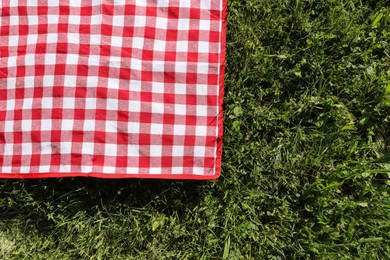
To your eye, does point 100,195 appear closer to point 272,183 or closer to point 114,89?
point 114,89

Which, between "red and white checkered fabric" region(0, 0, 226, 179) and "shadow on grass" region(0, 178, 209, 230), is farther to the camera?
"shadow on grass" region(0, 178, 209, 230)

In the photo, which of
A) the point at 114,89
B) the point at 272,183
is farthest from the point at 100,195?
the point at 272,183

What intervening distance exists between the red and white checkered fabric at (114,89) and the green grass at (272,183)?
0.78 feet

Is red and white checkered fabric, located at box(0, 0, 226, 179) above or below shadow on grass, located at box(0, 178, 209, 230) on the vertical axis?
above

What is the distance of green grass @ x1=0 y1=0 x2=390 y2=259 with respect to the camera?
5.56 ft

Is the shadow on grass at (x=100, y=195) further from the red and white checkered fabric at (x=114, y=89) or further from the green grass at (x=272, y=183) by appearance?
the red and white checkered fabric at (x=114, y=89)

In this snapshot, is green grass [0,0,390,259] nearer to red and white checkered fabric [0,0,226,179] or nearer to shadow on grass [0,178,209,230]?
shadow on grass [0,178,209,230]

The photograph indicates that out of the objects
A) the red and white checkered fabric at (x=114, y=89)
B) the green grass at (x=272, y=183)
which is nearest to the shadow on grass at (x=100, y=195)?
the green grass at (x=272, y=183)

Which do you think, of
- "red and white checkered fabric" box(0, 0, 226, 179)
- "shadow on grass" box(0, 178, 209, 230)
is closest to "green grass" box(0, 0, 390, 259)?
"shadow on grass" box(0, 178, 209, 230)

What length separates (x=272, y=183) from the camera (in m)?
1.71

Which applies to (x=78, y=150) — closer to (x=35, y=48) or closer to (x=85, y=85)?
(x=85, y=85)

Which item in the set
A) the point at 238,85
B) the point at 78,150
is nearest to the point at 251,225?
the point at 238,85

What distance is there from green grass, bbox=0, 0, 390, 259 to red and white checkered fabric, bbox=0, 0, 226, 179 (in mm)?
238

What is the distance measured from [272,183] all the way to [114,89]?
2.72 feet
